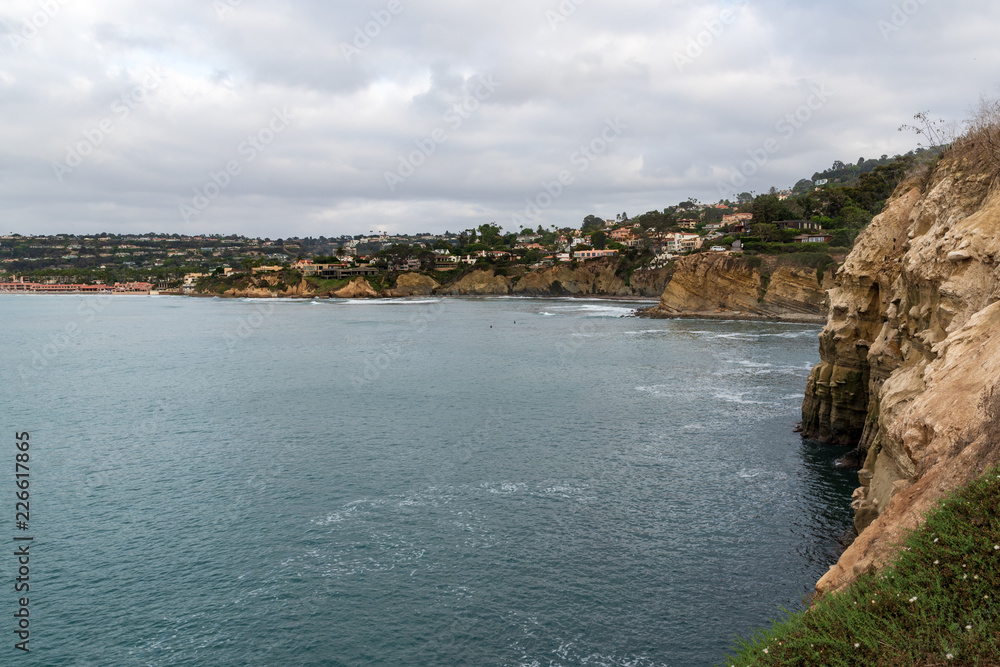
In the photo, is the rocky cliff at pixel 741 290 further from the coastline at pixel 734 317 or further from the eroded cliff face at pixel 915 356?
the eroded cliff face at pixel 915 356

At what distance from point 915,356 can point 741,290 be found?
8231 centimetres

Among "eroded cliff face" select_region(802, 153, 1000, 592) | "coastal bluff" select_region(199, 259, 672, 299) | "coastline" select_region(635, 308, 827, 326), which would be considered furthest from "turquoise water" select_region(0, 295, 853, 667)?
"coastal bluff" select_region(199, 259, 672, 299)

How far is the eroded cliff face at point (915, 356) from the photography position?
954 centimetres

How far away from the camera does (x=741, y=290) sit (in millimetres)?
98125

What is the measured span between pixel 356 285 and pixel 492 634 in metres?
170

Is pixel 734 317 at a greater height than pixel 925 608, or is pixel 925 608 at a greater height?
pixel 925 608

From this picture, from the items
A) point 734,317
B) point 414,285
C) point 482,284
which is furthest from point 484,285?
point 734,317

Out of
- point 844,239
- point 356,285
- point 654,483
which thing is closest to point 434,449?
point 654,483

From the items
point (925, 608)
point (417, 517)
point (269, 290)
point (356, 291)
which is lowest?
point (269, 290)

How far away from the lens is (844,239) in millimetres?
97625

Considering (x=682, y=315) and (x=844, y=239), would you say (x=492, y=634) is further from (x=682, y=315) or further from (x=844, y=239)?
Answer: (x=844, y=239)

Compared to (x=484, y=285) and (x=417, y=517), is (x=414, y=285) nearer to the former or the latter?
(x=484, y=285)

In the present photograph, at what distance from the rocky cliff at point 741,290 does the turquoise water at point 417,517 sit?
49106 mm

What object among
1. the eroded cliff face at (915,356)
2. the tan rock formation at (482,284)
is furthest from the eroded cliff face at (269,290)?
the eroded cliff face at (915,356)
